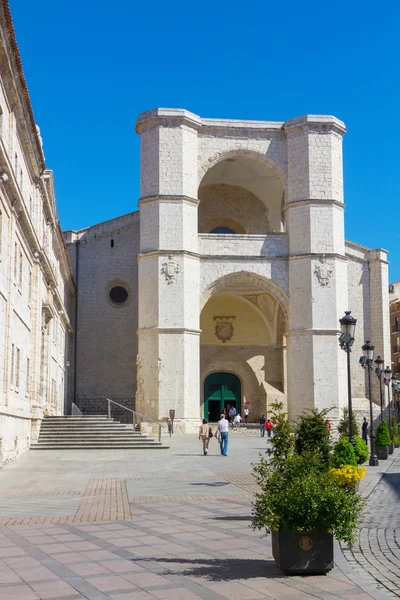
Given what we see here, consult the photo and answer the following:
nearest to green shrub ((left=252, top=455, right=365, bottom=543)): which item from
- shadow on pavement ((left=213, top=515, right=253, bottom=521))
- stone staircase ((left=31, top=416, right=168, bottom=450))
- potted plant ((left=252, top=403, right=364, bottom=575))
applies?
potted plant ((left=252, top=403, right=364, bottom=575))

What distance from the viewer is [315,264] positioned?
37375mm

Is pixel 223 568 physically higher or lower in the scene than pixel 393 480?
higher

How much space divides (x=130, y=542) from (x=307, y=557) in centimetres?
250

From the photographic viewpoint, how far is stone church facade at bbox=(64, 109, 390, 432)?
3619 centimetres

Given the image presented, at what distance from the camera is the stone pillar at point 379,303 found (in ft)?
142

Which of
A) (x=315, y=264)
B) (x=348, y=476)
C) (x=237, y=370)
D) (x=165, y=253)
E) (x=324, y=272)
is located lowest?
(x=348, y=476)

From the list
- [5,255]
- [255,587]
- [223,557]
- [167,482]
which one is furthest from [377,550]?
[5,255]

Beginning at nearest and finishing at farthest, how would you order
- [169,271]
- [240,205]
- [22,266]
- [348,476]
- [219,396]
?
[348,476]
[22,266]
[169,271]
[219,396]
[240,205]

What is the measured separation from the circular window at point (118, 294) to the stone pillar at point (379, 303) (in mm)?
14308

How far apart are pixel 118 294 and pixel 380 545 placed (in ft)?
113

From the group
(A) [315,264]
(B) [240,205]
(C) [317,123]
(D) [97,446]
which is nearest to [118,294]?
(B) [240,205]

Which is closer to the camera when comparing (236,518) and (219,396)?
(236,518)

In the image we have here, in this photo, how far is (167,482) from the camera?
1573cm

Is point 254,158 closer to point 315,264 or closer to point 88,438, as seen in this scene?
point 315,264
